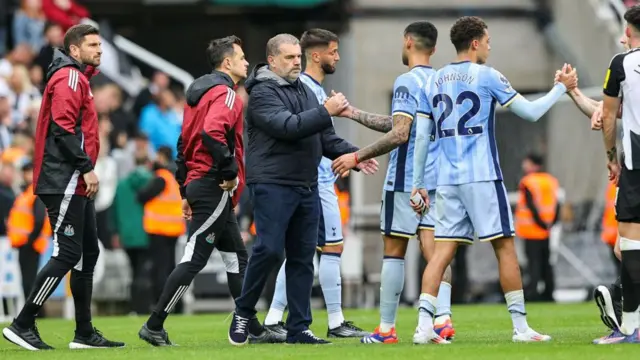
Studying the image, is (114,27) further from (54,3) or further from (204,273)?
(204,273)

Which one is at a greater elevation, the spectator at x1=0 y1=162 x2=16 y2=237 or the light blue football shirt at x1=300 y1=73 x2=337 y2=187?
the light blue football shirt at x1=300 y1=73 x2=337 y2=187

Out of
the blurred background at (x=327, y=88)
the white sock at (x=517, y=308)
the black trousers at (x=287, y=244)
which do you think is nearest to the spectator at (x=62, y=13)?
the blurred background at (x=327, y=88)

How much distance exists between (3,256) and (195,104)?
9.64 metres

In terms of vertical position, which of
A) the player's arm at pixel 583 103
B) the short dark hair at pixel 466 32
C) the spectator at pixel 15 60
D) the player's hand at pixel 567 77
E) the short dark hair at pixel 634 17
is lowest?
the player's arm at pixel 583 103

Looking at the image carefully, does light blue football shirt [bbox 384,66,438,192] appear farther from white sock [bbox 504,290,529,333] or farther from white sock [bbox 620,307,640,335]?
white sock [bbox 620,307,640,335]

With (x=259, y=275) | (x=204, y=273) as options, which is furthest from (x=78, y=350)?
(x=204, y=273)

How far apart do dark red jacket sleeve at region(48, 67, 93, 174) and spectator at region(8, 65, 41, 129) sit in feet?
38.7

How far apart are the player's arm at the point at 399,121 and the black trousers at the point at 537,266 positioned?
10.8m

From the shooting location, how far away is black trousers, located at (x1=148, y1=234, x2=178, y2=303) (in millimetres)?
20453

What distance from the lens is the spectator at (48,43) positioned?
76.2ft

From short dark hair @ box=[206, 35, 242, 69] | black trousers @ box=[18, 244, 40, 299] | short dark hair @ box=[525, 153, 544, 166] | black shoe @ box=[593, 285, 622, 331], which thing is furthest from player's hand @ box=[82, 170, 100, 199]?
short dark hair @ box=[525, 153, 544, 166]

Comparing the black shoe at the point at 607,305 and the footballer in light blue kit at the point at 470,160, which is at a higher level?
the footballer in light blue kit at the point at 470,160

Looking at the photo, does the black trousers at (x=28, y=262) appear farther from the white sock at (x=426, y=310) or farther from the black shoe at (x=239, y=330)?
the white sock at (x=426, y=310)

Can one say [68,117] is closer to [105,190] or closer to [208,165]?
[208,165]
